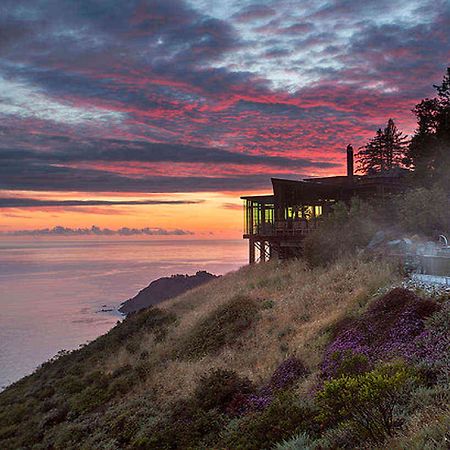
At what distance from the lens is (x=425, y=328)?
35.7 feet

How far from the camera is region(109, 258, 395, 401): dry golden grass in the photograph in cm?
1425

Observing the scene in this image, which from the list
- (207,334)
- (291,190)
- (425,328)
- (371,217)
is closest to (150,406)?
(207,334)

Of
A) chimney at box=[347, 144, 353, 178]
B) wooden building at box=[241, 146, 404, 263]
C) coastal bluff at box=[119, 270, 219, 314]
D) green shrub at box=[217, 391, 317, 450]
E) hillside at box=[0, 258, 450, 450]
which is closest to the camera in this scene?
hillside at box=[0, 258, 450, 450]

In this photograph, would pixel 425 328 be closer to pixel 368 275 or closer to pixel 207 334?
pixel 368 275

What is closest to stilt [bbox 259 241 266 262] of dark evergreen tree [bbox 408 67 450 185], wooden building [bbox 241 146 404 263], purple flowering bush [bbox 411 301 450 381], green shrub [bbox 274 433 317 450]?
wooden building [bbox 241 146 404 263]

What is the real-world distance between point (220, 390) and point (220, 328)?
23.3 ft

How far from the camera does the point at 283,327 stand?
16.6 m

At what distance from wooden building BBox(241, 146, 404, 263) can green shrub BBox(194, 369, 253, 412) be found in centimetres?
1870

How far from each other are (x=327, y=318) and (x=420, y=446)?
33.7 ft

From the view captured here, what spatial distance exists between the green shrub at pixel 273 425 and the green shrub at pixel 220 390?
1.88 meters

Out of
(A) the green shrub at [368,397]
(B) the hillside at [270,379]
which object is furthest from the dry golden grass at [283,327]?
(A) the green shrub at [368,397]

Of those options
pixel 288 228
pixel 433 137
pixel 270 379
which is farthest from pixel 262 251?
pixel 270 379

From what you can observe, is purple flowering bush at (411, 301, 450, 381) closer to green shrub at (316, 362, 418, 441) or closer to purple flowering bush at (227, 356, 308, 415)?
green shrub at (316, 362, 418, 441)

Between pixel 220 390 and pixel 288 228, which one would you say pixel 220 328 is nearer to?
pixel 220 390
